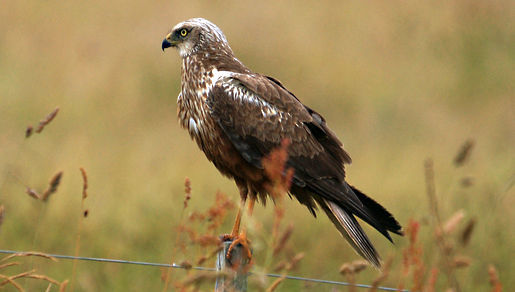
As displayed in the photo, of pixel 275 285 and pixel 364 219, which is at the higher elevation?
pixel 364 219

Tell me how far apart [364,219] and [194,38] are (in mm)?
1620

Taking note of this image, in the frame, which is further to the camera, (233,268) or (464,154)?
(464,154)

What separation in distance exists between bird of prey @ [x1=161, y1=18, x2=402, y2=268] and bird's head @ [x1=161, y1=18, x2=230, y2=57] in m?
0.16

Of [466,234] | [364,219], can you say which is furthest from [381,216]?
[466,234]

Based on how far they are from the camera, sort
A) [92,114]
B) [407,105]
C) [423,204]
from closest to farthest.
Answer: [423,204], [92,114], [407,105]

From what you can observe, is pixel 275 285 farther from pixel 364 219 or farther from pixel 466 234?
pixel 364 219

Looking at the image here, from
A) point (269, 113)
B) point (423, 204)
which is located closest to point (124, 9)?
point (423, 204)

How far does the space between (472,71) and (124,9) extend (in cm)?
471

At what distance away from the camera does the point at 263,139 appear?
16.2 feet

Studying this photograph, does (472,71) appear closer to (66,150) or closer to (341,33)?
(341,33)

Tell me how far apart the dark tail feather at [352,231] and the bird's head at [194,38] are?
123 cm

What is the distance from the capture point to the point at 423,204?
7594mm

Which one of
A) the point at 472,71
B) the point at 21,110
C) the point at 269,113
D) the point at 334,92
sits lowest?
the point at 269,113

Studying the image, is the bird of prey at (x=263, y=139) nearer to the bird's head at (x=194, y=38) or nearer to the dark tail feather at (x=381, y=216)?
the dark tail feather at (x=381, y=216)
